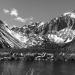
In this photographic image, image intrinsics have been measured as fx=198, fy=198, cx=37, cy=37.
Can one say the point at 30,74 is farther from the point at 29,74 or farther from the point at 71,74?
the point at 71,74

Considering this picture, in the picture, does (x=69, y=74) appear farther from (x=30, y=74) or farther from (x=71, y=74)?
(x=30, y=74)

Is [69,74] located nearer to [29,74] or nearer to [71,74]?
[71,74]

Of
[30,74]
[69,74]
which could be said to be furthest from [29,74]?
[69,74]

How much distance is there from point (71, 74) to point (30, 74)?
12772 cm

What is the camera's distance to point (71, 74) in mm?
150000

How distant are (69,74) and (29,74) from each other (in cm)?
12631

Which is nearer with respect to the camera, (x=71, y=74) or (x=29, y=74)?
(x=29, y=74)

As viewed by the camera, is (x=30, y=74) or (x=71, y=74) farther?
(x=71, y=74)

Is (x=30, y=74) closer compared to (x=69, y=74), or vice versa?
(x=30, y=74)

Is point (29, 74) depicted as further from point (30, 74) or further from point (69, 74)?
point (69, 74)

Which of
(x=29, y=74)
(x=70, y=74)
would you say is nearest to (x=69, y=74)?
(x=70, y=74)

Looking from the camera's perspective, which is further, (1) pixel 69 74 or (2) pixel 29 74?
(1) pixel 69 74

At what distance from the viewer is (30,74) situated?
27250mm

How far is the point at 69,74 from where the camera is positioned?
14975cm
